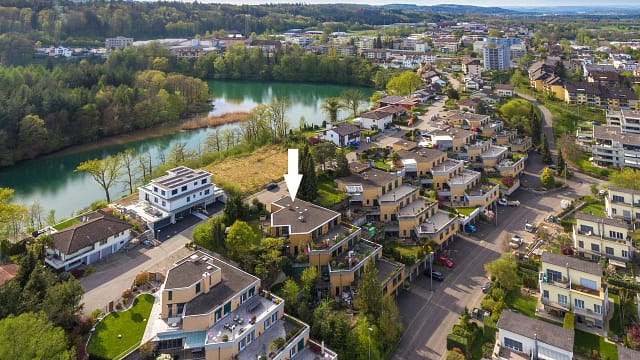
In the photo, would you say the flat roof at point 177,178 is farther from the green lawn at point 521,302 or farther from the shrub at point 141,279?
the green lawn at point 521,302

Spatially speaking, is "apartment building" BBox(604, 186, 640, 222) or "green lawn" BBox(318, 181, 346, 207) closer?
"apartment building" BBox(604, 186, 640, 222)

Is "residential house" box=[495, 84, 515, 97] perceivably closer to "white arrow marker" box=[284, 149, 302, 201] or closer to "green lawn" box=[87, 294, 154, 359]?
"white arrow marker" box=[284, 149, 302, 201]

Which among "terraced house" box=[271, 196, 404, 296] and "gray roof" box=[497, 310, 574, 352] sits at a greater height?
"terraced house" box=[271, 196, 404, 296]

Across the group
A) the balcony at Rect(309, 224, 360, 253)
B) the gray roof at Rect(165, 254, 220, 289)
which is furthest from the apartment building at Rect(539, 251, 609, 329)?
the gray roof at Rect(165, 254, 220, 289)

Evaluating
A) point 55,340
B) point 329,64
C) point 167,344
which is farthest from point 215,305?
point 329,64

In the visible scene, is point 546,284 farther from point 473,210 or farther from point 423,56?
point 423,56

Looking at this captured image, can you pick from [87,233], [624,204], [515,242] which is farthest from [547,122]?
[87,233]
